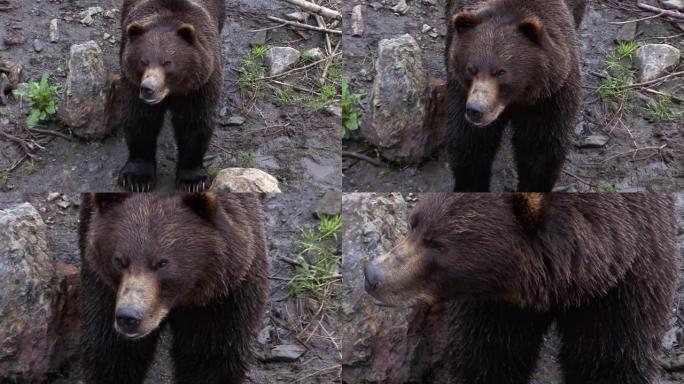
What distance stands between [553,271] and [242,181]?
196 cm

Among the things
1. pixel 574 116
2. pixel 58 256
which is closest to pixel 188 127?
pixel 58 256

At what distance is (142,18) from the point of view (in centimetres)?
463

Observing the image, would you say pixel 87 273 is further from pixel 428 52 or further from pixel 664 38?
pixel 664 38

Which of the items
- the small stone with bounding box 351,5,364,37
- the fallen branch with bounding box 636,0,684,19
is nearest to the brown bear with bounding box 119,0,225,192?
the small stone with bounding box 351,5,364,37

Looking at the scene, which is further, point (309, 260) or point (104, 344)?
point (309, 260)

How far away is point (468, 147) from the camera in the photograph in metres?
4.36

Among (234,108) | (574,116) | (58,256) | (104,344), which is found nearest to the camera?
(104,344)

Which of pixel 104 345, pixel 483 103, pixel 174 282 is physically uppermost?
pixel 483 103

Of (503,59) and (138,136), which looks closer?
Answer: (503,59)

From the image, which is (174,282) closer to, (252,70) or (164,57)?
(164,57)

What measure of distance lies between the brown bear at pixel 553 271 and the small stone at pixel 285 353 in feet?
4.49

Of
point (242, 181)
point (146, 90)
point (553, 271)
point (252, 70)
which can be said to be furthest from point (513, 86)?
point (252, 70)

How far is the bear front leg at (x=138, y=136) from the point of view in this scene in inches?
184

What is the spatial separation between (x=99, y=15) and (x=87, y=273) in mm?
2087
